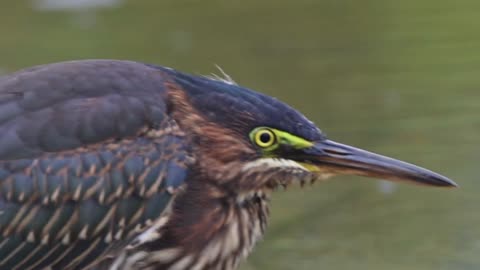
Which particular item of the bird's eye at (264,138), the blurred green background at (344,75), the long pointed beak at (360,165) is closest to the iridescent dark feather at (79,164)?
the bird's eye at (264,138)

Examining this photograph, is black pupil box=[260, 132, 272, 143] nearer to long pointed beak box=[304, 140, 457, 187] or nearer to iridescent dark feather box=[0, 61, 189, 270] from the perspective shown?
long pointed beak box=[304, 140, 457, 187]

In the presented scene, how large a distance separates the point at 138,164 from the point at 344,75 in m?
4.77

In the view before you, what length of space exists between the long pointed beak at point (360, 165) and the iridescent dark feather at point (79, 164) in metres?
0.50

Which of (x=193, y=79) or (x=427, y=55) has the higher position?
(x=427, y=55)

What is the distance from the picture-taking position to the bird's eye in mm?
4785

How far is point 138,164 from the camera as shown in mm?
4738

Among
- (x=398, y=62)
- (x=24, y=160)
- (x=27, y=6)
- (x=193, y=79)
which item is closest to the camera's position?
(x=24, y=160)

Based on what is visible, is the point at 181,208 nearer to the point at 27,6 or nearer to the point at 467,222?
the point at 467,222

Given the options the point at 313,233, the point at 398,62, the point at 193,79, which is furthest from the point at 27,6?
the point at 193,79

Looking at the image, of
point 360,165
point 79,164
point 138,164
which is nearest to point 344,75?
point 360,165

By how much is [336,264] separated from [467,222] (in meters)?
0.79

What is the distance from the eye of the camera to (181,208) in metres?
4.84

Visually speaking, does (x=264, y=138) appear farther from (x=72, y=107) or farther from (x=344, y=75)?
(x=344, y=75)

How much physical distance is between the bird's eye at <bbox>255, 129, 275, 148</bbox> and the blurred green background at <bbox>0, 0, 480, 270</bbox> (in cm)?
177
